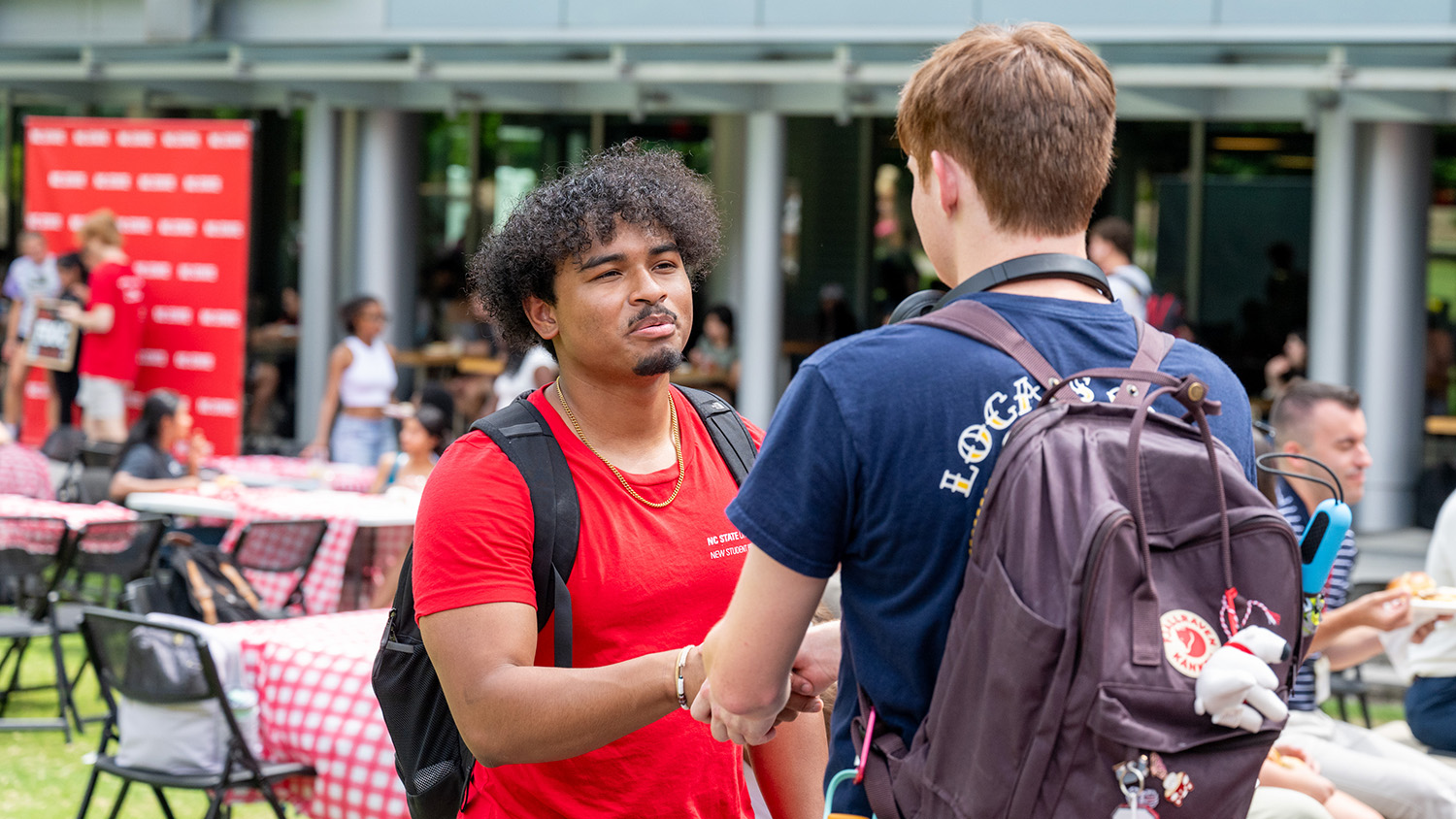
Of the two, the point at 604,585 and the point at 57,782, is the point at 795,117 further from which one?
the point at 604,585

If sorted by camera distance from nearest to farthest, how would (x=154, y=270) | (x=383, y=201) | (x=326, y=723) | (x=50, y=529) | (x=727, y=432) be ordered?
(x=727, y=432)
(x=326, y=723)
(x=50, y=529)
(x=154, y=270)
(x=383, y=201)

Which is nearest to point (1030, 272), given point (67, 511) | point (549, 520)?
point (549, 520)

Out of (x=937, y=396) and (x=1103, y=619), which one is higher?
(x=937, y=396)

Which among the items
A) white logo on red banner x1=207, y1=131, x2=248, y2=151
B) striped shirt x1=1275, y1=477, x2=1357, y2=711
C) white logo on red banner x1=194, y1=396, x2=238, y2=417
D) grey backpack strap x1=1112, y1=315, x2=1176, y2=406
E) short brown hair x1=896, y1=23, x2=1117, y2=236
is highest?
white logo on red banner x1=207, y1=131, x2=248, y2=151

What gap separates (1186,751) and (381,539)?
6.42 m

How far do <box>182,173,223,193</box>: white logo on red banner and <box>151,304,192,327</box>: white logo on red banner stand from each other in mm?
865

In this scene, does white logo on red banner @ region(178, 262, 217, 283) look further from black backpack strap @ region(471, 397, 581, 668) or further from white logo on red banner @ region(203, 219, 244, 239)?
black backpack strap @ region(471, 397, 581, 668)

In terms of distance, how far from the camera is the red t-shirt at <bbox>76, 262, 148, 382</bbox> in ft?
36.2

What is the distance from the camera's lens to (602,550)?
2.12m

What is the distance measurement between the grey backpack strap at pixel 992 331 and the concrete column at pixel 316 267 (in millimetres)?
12807

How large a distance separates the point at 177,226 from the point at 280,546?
203 inches

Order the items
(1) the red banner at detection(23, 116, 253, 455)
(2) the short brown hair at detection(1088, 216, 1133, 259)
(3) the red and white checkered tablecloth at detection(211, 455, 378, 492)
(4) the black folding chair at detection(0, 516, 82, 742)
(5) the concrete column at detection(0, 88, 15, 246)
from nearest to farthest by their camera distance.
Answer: (4) the black folding chair at detection(0, 516, 82, 742), (2) the short brown hair at detection(1088, 216, 1133, 259), (3) the red and white checkered tablecloth at detection(211, 455, 378, 492), (1) the red banner at detection(23, 116, 253, 455), (5) the concrete column at detection(0, 88, 15, 246)

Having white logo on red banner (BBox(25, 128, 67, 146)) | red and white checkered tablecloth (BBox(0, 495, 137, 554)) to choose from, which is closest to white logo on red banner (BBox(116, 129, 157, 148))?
white logo on red banner (BBox(25, 128, 67, 146))

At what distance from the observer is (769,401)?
11.9 metres
